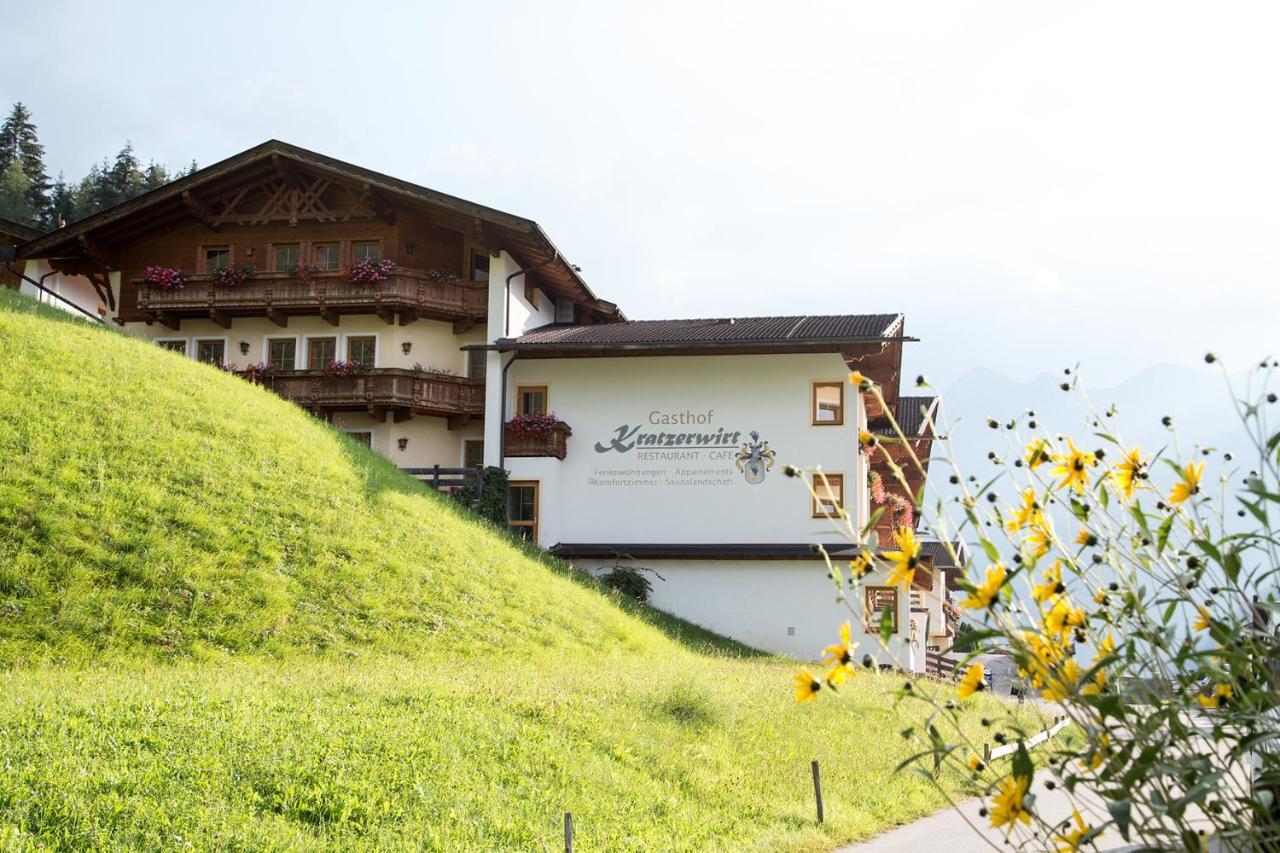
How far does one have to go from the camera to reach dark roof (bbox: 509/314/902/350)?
29.5 meters

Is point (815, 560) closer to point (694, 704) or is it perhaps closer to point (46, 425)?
point (694, 704)

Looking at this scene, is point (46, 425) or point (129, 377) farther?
point (129, 377)

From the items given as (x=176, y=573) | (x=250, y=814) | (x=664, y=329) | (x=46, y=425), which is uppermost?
(x=664, y=329)

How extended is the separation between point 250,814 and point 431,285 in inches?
948

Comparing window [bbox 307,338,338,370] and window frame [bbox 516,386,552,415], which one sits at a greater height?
→ window [bbox 307,338,338,370]

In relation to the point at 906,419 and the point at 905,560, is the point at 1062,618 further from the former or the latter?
the point at 906,419

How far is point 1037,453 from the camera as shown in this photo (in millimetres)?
3346

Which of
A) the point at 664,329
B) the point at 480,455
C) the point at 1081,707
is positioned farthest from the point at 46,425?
the point at 1081,707

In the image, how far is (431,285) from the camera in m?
32.2

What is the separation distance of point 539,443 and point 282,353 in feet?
28.8

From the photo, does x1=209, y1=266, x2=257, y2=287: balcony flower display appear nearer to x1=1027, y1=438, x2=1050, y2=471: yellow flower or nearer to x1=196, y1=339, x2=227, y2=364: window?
x1=196, y1=339, x2=227, y2=364: window

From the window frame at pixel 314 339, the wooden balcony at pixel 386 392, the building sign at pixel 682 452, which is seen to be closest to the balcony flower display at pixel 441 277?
the wooden balcony at pixel 386 392

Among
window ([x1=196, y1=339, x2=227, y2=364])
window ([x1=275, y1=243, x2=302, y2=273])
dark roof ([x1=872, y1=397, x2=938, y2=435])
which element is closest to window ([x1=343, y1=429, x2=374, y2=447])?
window ([x1=196, y1=339, x2=227, y2=364])

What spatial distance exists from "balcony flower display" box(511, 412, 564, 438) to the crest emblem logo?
4810 mm
